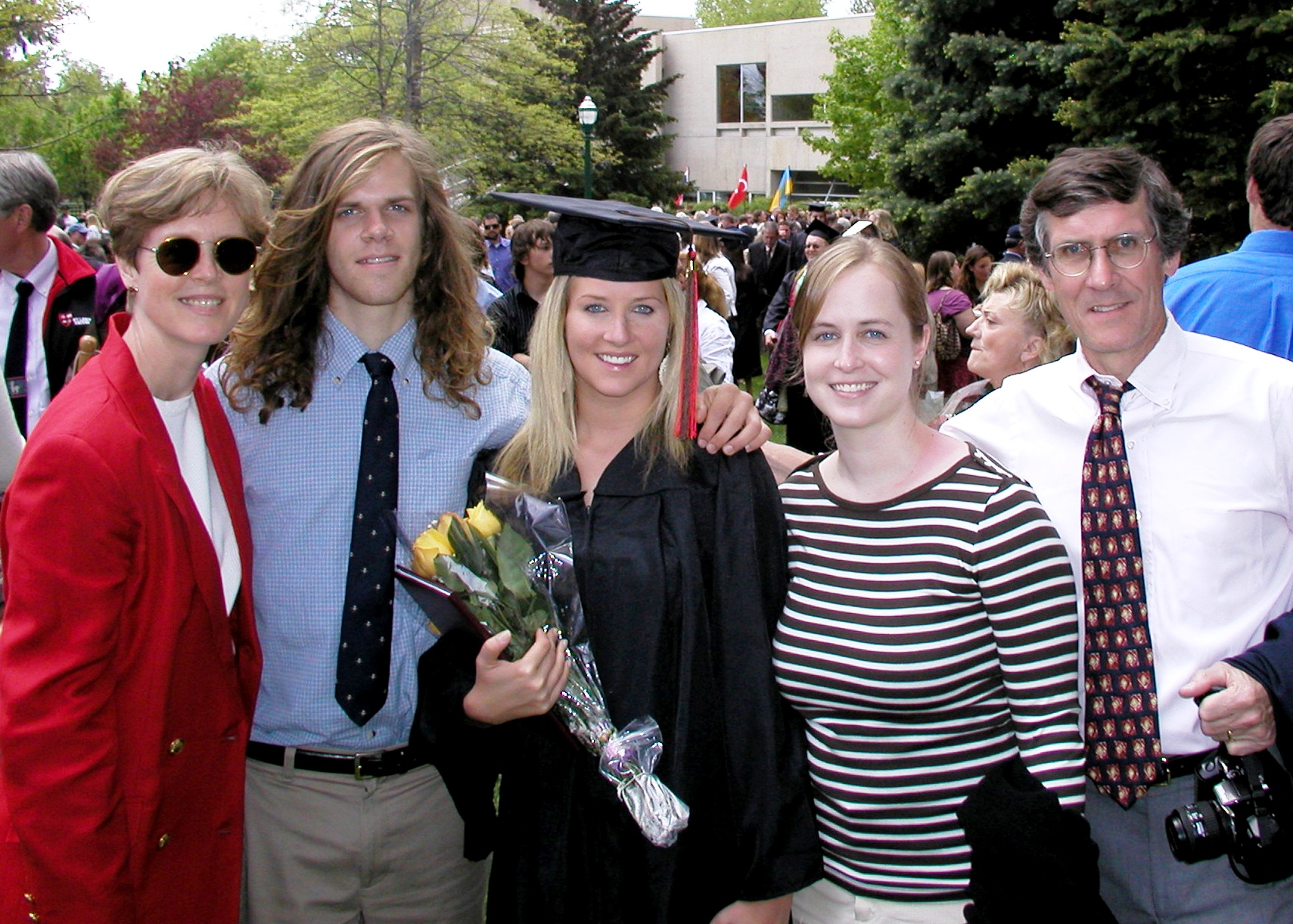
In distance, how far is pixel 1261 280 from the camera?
3164 millimetres

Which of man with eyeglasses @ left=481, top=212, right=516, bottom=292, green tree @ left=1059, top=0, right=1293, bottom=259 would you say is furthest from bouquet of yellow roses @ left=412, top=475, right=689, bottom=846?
man with eyeglasses @ left=481, top=212, right=516, bottom=292

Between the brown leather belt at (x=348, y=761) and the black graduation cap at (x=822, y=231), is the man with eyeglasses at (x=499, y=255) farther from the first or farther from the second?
the brown leather belt at (x=348, y=761)

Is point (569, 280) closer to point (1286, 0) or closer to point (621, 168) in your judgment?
point (1286, 0)

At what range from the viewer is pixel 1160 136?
9.31 meters

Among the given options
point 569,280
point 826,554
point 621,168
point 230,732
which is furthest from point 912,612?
point 621,168

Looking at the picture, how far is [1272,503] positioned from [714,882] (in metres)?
1.47

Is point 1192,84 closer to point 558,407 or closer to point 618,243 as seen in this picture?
point 618,243

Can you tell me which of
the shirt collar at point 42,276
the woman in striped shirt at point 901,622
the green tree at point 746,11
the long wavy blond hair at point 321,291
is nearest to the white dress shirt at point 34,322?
the shirt collar at point 42,276

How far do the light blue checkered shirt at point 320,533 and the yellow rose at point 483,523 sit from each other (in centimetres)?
29

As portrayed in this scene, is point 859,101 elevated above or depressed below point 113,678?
above

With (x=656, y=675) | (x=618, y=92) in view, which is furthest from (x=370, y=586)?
(x=618, y=92)

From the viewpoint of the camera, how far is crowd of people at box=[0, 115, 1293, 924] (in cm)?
204

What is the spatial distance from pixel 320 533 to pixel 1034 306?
342cm

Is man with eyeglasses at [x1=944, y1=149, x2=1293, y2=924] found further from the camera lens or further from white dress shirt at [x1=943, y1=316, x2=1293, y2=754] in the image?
the camera lens
